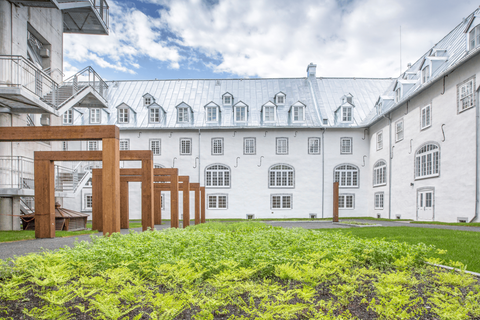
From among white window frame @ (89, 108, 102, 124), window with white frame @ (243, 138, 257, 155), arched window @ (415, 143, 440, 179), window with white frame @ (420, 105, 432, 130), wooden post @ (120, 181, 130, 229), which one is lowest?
wooden post @ (120, 181, 130, 229)

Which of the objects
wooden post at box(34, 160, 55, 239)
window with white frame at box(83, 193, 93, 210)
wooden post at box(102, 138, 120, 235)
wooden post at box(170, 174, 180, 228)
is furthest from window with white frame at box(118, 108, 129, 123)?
wooden post at box(102, 138, 120, 235)

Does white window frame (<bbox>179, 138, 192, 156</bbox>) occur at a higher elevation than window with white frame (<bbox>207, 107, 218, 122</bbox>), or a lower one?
lower

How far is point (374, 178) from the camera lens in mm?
32406

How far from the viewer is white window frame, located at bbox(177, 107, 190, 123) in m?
35.0

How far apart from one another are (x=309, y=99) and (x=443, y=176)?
58.4 ft

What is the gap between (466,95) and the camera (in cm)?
1967

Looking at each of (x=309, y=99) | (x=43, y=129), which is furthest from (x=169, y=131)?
(x=43, y=129)

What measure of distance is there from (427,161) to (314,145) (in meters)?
11.8

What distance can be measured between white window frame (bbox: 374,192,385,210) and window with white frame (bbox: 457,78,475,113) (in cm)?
1195

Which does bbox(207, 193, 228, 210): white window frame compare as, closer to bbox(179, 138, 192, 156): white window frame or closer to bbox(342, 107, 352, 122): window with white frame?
bbox(179, 138, 192, 156): white window frame

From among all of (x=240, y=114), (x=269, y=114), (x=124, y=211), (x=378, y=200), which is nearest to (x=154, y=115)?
(x=240, y=114)

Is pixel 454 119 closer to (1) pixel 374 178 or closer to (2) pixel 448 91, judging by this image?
(2) pixel 448 91

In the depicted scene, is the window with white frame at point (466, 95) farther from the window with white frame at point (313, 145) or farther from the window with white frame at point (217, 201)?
the window with white frame at point (217, 201)

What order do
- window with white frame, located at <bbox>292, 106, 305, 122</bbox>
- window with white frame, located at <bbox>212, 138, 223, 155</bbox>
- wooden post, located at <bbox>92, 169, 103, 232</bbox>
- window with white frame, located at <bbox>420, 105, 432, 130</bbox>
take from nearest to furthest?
wooden post, located at <bbox>92, 169, 103, 232</bbox> < window with white frame, located at <bbox>420, 105, 432, 130</bbox> < window with white frame, located at <bbox>212, 138, 223, 155</bbox> < window with white frame, located at <bbox>292, 106, 305, 122</bbox>
